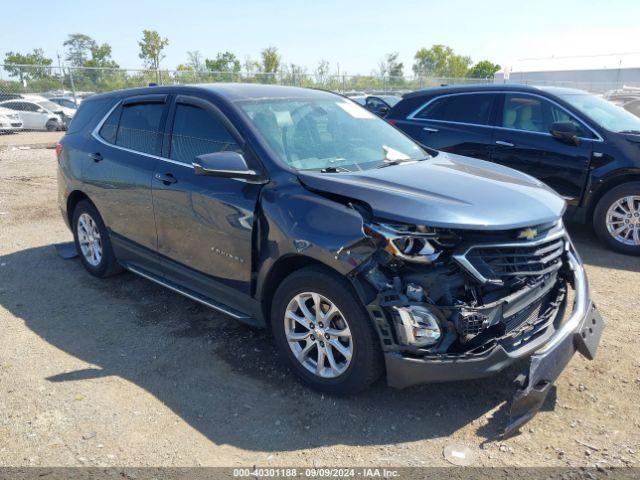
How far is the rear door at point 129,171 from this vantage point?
14.8ft

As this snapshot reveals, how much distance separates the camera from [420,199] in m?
3.12

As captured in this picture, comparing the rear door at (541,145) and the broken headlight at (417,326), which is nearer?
the broken headlight at (417,326)

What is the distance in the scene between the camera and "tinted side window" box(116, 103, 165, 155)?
14.8 feet

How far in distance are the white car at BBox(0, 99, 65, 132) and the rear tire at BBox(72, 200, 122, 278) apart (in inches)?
782

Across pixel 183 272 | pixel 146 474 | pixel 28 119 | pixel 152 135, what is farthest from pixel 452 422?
pixel 28 119

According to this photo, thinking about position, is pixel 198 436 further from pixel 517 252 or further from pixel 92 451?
pixel 517 252

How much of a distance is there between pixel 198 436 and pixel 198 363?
84 cm

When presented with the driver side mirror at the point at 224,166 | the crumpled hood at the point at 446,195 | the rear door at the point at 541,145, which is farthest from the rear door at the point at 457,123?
the driver side mirror at the point at 224,166

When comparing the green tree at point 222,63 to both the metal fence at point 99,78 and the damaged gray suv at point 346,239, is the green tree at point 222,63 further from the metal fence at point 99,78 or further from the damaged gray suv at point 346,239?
the damaged gray suv at point 346,239

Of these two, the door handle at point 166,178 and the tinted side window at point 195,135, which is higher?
the tinted side window at point 195,135

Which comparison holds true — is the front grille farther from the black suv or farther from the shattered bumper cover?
the black suv

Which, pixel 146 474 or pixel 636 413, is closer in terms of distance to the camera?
pixel 146 474

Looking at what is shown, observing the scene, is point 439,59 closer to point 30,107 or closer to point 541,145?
point 30,107

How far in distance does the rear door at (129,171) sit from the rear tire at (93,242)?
0.61ft
